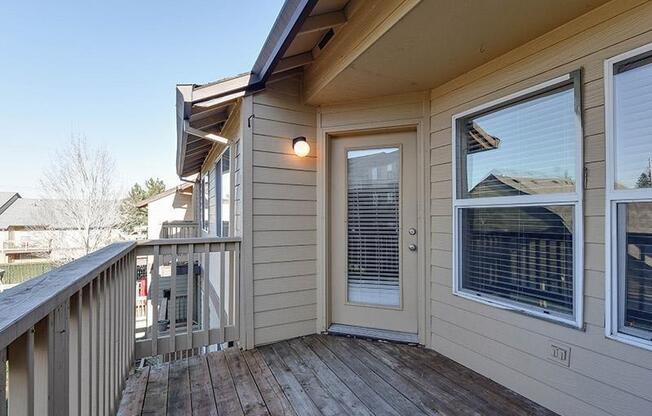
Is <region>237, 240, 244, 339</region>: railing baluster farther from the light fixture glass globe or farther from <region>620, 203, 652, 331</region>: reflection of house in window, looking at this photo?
<region>620, 203, 652, 331</region>: reflection of house in window

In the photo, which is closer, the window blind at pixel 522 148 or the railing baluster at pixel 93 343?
the railing baluster at pixel 93 343

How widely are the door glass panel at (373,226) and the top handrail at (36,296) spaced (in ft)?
7.32

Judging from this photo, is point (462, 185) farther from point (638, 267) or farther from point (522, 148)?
point (638, 267)

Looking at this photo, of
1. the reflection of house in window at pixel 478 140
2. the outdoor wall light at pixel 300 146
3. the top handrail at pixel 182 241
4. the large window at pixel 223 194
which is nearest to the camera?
the reflection of house in window at pixel 478 140

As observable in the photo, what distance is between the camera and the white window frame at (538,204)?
177cm

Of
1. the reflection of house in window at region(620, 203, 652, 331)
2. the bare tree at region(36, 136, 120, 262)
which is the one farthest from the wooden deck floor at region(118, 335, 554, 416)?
the bare tree at region(36, 136, 120, 262)

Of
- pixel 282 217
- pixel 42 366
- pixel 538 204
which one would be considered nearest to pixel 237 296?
pixel 282 217

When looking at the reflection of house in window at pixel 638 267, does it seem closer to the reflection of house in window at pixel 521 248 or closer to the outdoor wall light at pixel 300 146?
the reflection of house in window at pixel 521 248

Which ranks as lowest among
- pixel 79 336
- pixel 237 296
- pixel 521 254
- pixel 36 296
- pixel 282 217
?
pixel 237 296

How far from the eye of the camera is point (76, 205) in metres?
11.9

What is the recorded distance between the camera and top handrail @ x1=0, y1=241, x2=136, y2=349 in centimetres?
58

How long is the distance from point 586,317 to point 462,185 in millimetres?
1137

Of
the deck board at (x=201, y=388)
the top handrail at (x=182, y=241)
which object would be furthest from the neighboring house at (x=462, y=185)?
the deck board at (x=201, y=388)

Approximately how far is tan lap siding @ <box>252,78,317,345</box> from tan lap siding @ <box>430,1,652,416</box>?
1.33 metres
